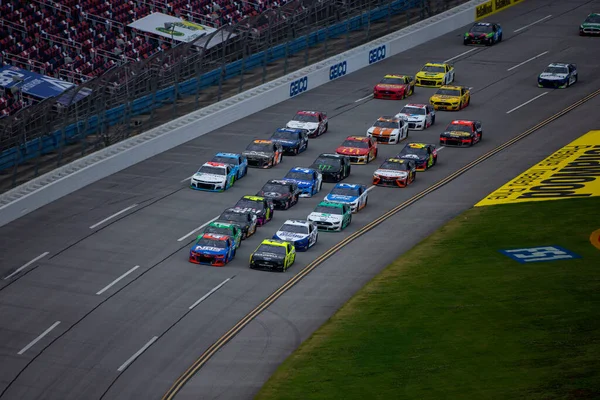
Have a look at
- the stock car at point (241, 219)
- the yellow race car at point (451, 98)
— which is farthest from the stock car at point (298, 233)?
the yellow race car at point (451, 98)

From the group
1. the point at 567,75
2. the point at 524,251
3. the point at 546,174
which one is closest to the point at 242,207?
the point at 524,251

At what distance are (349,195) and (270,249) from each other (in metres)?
7.68

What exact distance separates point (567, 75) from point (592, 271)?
2900 centimetres

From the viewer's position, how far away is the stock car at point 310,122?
2557 inches

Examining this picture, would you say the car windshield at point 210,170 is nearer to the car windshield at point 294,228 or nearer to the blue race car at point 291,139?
the blue race car at point 291,139

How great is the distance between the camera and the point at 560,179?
59.3 m

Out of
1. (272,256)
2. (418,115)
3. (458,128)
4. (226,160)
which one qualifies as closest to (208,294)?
(272,256)

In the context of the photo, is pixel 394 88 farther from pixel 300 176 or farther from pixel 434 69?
pixel 300 176

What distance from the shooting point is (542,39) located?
85188 mm

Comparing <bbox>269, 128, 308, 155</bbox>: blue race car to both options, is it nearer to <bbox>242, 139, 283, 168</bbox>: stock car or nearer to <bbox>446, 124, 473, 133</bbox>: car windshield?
<bbox>242, 139, 283, 168</bbox>: stock car

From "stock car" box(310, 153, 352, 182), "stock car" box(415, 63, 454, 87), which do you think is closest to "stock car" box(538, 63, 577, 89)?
"stock car" box(415, 63, 454, 87)

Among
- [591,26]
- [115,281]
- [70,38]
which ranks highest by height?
[70,38]

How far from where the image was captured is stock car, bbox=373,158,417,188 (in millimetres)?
57375

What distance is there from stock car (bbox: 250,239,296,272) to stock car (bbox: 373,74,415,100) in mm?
26609
